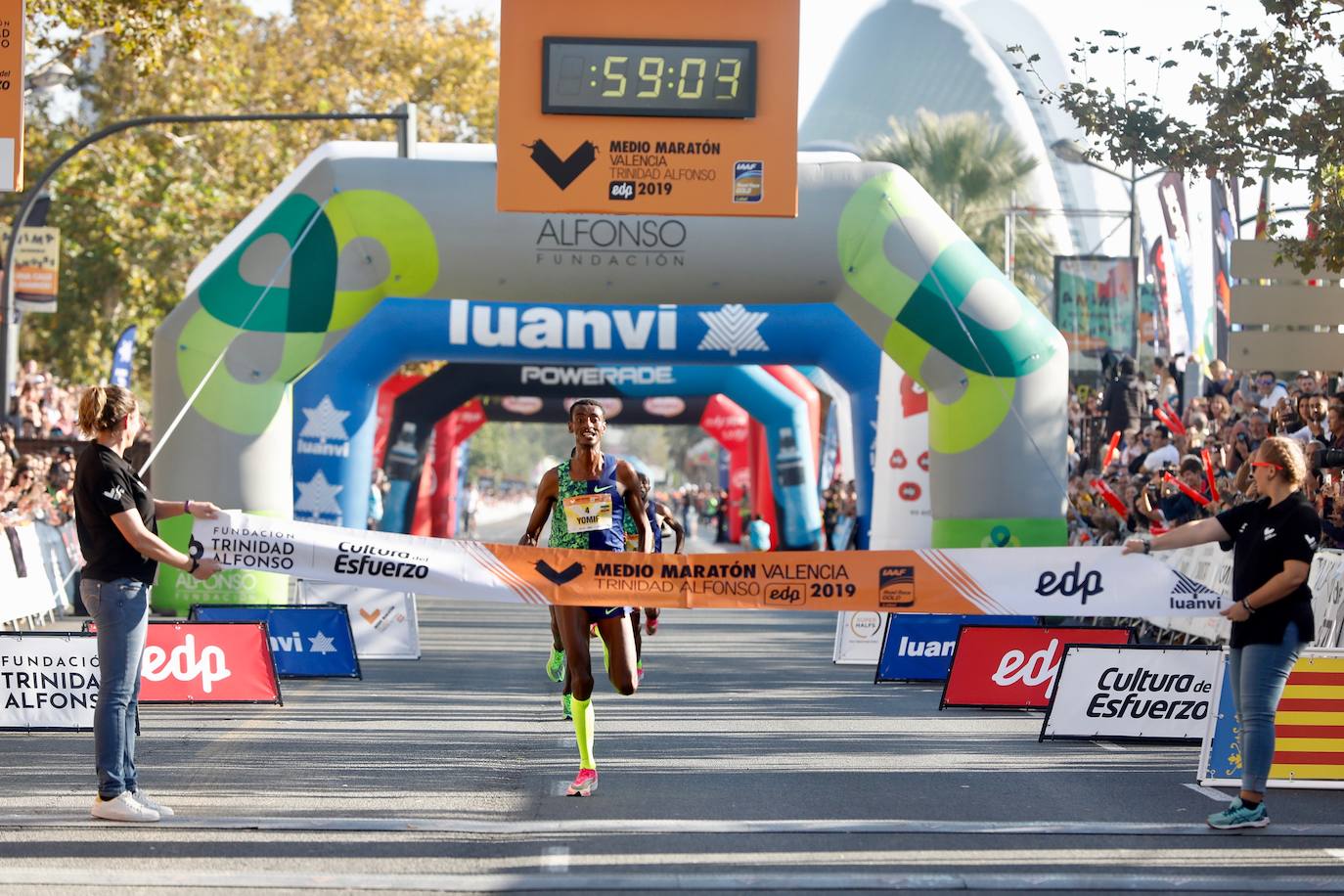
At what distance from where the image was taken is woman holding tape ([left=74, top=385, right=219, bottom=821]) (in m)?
7.82

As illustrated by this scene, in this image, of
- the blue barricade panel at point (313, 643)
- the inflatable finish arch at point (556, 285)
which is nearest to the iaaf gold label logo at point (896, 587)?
the blue barricade panel at point (313, 643)

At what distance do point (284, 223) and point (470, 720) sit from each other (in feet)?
20.8

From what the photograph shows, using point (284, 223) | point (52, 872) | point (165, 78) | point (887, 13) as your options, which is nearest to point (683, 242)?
point (284, 223)

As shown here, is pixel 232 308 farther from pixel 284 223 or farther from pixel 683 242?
pixel 683 242

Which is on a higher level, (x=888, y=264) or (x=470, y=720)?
(x=888, y=264)

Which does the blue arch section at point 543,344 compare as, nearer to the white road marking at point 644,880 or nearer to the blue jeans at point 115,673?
the blue jeans at point 115,673

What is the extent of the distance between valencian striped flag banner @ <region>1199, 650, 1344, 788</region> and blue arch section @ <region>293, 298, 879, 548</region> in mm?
12371

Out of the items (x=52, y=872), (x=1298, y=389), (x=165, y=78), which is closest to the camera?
(x=52, y=872)

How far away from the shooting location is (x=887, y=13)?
119562 mm

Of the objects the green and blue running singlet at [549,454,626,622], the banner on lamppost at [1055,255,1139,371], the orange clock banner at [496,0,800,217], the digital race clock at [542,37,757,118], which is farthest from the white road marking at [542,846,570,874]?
the banner on lamppost at [1055,255,1139,371]

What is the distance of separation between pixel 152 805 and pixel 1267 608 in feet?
15.5

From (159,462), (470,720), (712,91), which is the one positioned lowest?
(470,720)

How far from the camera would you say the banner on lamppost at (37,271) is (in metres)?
22.4

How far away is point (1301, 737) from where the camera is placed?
30.0ft
